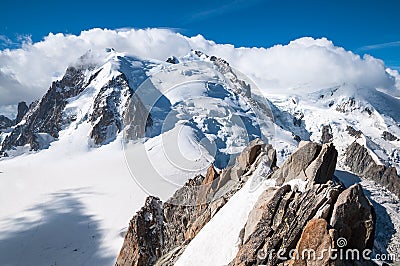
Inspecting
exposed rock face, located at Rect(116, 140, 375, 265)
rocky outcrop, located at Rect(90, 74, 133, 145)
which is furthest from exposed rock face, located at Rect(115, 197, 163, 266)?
rocky outcrop, located at Rect(90, 74, 133, 145)

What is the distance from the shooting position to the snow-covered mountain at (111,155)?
2013 inches

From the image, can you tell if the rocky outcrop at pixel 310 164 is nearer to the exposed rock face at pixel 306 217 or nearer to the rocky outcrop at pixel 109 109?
the exposed rock face at pixel 306 217

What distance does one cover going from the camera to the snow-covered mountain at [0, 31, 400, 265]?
51.1 m

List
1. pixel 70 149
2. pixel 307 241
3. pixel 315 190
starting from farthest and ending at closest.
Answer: pixel 70 149 < pixel 315 190 < pixel 307 241

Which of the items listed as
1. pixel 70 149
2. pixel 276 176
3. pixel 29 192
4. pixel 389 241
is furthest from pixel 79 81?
pixel 276 176

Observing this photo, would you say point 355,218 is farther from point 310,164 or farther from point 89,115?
point 89,115

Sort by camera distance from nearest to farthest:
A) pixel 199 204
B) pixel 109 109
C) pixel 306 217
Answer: pixel 306 217 < pixel 199 204 < pixel 109 109

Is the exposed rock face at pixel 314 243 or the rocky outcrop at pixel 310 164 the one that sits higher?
the rocky outcrop at pixel 310 164

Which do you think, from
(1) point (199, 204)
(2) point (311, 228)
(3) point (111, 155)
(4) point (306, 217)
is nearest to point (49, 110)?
(3) point (111, 155)

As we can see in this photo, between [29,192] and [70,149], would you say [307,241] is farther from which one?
[70,149]

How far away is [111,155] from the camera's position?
131m

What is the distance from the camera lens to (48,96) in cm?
19338

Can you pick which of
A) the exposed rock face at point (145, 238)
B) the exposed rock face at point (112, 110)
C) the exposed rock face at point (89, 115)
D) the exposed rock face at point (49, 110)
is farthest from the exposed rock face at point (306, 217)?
the exposed rock face at point (49, 110)

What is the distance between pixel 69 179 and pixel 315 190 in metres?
101
